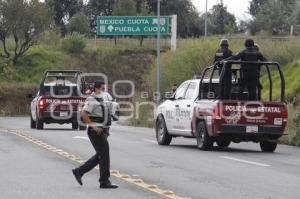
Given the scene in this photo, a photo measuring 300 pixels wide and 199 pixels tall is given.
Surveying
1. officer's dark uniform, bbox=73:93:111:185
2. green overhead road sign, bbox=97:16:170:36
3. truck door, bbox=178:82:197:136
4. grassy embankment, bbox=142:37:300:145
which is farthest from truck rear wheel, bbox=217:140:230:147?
green overhead road sign, bbox=97:16:170:36

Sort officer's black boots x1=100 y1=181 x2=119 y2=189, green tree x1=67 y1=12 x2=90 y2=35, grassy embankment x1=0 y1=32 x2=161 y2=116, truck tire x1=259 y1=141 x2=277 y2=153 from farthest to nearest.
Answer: green tree x1=67 y1=12 x2=90 y2=35 < grassy embankment x1=0 y1=32 x2=161 y2=116 < truck tire x1=259 y1=141 x2=277 y2=153 < officer's black boots x1=100 y1=181 x2=119 y2=189

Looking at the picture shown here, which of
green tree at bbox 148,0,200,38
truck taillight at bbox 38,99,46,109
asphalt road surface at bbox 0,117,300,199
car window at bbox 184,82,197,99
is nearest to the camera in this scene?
asphalt road surface at bbox 0,117,300,199

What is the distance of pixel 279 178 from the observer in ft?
49.4

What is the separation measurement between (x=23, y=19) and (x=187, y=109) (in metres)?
45.8

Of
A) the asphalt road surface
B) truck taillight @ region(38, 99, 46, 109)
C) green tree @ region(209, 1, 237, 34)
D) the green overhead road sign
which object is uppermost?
green tree @ region(209, 1, 237, 34)

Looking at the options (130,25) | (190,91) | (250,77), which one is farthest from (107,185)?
(130,25)

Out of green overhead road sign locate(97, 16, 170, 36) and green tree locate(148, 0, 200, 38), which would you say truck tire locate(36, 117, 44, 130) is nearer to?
green overhead road sign locate(97, 16, 170, 36)

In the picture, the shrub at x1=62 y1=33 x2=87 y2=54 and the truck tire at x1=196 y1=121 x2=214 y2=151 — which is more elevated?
the shrub at x1=62 y1=33 x2=87 y2=54

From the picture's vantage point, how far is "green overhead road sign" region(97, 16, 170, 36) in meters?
59.6

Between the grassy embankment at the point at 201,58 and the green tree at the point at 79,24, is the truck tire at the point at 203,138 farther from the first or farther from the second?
the green tree at the point at 79,24

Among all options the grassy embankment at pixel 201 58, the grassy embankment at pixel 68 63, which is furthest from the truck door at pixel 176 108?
the grassy embankment at pixel 68 63

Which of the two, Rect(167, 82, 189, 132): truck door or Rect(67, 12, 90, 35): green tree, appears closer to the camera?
Rect(167, 82, 189, 132): truck door

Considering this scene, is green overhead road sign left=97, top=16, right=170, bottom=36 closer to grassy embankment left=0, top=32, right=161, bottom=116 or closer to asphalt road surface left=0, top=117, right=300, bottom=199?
grassy embankment left=0, top=32, right=161, bottom=116

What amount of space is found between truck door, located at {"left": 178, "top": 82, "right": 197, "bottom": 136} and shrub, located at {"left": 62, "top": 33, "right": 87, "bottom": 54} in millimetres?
50975
